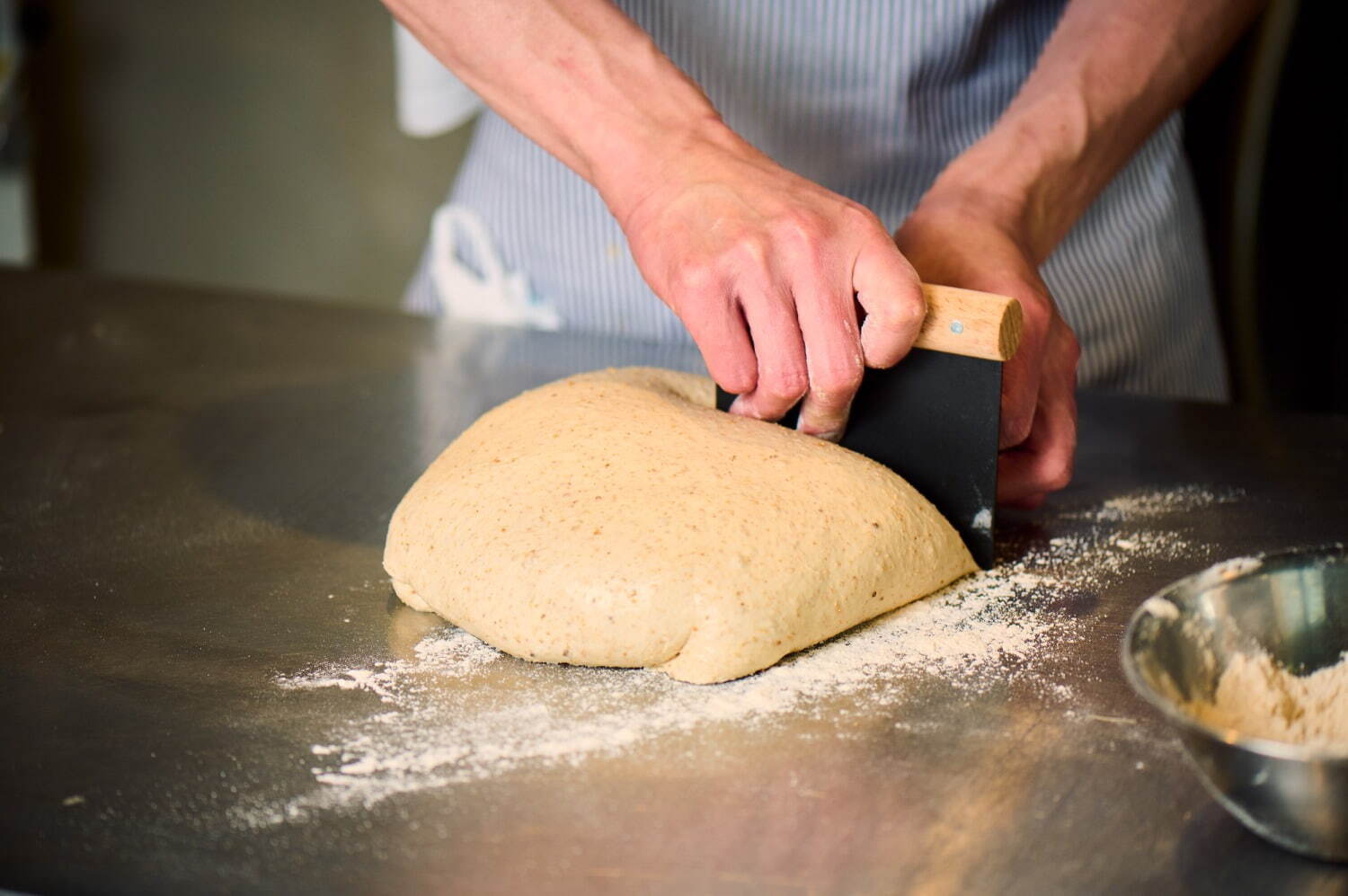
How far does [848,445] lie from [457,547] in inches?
13.3

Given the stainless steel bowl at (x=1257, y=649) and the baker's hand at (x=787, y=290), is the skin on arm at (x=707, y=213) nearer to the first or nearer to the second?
the baker's hand at (x=787, y=290)

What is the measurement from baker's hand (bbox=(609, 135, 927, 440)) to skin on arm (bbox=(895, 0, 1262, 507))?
0.50ft

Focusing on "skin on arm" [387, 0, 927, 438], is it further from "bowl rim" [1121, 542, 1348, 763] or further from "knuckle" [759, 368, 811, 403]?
"bowl rim" [1121, 542, 1348, 763]

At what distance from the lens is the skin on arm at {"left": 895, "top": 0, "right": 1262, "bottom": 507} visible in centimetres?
109

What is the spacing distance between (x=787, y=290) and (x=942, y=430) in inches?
6.9

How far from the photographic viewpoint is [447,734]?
0.77 m

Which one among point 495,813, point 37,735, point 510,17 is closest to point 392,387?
point 510,17

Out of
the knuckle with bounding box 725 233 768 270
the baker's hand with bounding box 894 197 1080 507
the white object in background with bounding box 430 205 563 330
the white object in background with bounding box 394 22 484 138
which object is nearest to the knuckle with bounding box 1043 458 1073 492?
the baker's hand with bounding box 894 197 1080 507

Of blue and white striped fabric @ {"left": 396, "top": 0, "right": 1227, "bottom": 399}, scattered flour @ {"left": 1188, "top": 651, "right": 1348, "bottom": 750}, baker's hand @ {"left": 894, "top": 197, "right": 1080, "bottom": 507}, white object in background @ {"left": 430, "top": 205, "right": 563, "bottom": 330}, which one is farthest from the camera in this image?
white object in background @ {"left": 430, "top": 205, "right": 563, "bottom": 330}

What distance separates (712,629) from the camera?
836 mm

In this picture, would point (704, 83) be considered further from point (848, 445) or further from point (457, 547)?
point (457, 547)

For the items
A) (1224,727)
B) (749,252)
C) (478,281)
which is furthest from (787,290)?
(478,281)

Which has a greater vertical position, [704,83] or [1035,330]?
[704,83]

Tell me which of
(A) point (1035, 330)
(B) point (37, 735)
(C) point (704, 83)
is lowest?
(B) point (37, 735)
